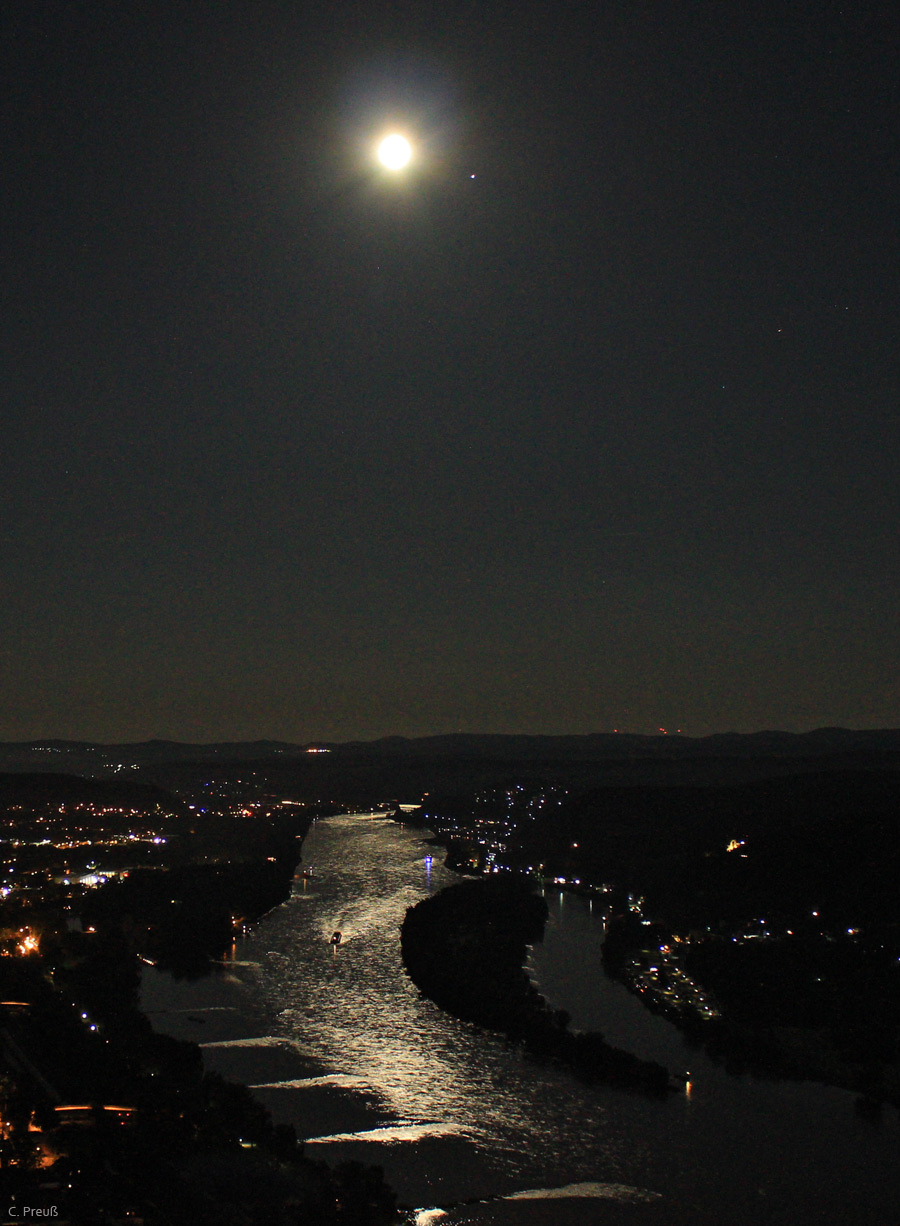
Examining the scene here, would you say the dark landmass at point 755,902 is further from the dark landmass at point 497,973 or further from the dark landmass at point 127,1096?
the dark landmass at point 127,1096

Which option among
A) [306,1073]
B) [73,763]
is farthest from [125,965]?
[73,763]

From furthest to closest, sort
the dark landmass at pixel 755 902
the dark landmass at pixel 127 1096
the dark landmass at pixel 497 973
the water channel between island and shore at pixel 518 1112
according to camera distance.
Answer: the dark landmass at pixel 755 902 → the dark landmass at pixel 497 973 → the water channel between island and shore at pixel 518 1112 → the dark landmass at pixel 127 1096

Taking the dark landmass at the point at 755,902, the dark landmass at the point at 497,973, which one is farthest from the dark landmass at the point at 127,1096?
the dark landmass at the point at 755,902

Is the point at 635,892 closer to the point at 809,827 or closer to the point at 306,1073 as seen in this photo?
the point at 809,827

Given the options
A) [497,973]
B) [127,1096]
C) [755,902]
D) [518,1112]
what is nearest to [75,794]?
[755,902]

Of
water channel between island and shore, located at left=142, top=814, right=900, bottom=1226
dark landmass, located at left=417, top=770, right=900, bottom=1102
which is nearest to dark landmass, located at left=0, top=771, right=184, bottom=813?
dark landmass, located at left=417, top=770, right=900, bottom=1102

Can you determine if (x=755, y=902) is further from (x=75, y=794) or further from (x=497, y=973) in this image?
(x=75, y=794)
